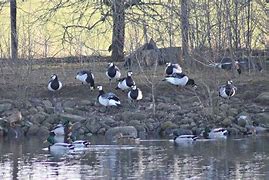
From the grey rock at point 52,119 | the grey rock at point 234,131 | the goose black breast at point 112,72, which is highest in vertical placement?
the goose black breast at point 112,72

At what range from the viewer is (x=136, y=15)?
40406mm

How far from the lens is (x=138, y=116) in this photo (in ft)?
105

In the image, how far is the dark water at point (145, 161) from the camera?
70.7 feet

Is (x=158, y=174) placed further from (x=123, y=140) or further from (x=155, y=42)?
(x=155, y=42)

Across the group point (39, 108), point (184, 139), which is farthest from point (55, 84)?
point (184, 139)

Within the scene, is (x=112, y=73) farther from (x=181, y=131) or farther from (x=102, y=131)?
(x=181, y=131)

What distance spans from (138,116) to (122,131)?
192 centimetres

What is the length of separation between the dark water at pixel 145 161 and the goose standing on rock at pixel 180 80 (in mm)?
6030

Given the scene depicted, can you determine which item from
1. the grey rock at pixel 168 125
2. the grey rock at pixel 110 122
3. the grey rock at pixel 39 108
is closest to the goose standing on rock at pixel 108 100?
the grey rock at pixel 110 122

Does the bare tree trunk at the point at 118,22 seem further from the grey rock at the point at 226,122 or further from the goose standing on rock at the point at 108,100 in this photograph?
the grey rock at the point at 226,122

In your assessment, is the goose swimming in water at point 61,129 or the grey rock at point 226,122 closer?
the goose swimming in water at point 61,129

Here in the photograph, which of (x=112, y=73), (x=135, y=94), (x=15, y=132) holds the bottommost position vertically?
(x=15, y=132)

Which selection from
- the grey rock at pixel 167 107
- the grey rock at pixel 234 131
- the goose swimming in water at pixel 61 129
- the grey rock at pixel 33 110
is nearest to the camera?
the goose swimming in water at pixel 61 129

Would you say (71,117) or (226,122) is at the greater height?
(71,117)
